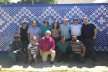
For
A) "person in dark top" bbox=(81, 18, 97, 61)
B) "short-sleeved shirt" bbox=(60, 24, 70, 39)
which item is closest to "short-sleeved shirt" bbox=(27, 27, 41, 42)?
"short-sleeved shirt" bbox=(60, 24, 70, 39)

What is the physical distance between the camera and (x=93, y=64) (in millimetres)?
10203

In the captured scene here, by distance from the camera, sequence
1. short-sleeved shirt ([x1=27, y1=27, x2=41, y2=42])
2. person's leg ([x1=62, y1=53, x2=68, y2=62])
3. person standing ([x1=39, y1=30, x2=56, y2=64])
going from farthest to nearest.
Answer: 1. short-sleeved shirt ([x1=27, y1=27, x2=41, y2=42])
2. person's leg ([x1=62, y1=53, x2=68, y2=62])
3. person standing ([x1=39, y1=30, x2=56, y2=64])

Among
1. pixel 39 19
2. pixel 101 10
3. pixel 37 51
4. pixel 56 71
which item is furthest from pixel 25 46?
pixel 101 10

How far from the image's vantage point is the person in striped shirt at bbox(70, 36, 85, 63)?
34.0ft

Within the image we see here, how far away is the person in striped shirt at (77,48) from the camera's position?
1036 cm

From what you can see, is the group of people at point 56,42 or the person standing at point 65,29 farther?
the person standing at point 65,29

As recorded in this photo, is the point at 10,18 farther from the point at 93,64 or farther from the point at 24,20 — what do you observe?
the point at 93,64

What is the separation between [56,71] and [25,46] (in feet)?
7.49

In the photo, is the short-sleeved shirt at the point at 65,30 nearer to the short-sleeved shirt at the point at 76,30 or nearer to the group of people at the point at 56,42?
the group of people at the point at 56,42

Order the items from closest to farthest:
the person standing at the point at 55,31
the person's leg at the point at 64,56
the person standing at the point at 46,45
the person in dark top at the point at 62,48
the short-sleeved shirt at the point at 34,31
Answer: the person standing at the point at 46,45 < the person in dark top at the point at 62,48 < the person's leg at the point at 64,56 < the person standing at the point at 55,31 < the short-sleeved shirt at the point at 34,31

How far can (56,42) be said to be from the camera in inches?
423

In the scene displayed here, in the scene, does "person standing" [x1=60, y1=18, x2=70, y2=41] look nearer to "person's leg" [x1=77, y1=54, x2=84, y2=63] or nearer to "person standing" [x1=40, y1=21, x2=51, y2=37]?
"person standing" [x1=40, y1=21, x2=51, y2=37]

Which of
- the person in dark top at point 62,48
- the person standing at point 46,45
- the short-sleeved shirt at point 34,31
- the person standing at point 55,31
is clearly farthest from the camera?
the short-sleeved shirt at point 34,31

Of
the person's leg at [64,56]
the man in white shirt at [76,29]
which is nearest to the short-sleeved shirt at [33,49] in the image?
the person's leg at [64,56]
